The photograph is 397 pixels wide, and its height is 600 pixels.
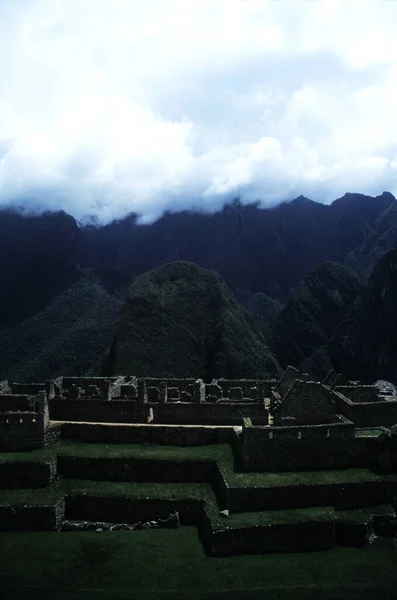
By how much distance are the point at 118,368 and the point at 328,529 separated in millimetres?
61065

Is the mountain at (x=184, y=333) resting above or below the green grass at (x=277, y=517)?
above

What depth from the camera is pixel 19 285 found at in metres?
130

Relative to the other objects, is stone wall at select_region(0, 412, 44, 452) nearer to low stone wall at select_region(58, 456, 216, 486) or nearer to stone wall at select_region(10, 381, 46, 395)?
low stone wall at select_region(58, 456, 216, 486)

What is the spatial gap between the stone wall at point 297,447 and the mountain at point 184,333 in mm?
54672

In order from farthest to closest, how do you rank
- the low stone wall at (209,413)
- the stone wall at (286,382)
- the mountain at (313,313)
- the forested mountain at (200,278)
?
1. the mountain at (313,313)
2. the forested mountain at (200,278)
3. the stone wall at (286,382)
4. the low stone wall at (209,413)

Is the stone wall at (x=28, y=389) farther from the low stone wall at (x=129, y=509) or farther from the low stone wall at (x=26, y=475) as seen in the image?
the low stone wall at (x=129, y=509)

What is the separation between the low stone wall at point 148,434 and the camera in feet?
96.1

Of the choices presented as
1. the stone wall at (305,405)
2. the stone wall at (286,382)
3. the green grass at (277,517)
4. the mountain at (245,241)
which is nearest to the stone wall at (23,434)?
the green grass at (277,517)

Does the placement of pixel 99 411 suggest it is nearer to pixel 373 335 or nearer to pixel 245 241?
pixel 373 335

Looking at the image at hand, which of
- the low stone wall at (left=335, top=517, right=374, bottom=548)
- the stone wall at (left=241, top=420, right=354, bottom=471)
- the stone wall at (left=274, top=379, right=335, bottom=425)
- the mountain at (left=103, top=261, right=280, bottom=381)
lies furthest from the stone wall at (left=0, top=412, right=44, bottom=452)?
the mountain at (left=103, top=261, right=280, bottom=381)

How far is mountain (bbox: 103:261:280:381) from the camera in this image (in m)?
86.4

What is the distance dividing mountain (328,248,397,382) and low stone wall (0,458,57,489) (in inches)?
3720

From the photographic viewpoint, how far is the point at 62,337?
321 feet

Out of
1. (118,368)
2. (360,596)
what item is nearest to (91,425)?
(360,596)
